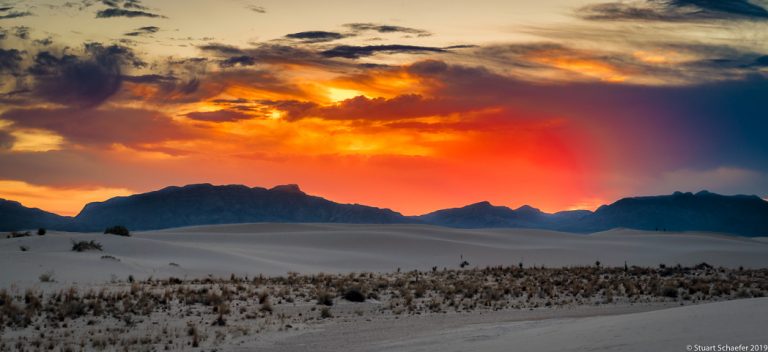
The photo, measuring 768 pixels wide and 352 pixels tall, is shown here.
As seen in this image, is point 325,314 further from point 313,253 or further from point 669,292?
point 313,253

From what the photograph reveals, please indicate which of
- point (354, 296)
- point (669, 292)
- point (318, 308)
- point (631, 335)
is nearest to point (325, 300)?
point (318, 308)

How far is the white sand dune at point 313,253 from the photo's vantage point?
36.1m

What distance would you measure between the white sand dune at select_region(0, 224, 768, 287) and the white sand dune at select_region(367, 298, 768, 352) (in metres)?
18.2

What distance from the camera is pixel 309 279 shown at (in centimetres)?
3875

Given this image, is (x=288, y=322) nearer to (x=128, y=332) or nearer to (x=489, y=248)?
(x=128, y=332)

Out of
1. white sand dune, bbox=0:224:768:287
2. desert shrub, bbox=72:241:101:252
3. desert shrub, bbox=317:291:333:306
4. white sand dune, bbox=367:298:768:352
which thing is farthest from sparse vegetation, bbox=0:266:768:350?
desert shrub, bbox=72:241:101:252

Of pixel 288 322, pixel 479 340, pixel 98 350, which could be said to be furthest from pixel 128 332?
pixel 479 340

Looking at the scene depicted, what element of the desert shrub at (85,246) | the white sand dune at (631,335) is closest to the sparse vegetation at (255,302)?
the white sand dune at (631,335)

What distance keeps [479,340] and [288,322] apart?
793cm

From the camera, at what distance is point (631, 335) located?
543 inches

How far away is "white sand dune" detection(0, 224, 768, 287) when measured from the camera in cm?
3609

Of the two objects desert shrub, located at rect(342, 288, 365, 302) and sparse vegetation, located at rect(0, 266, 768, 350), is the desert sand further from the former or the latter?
desert shrub, located at rect(342, 288, 365, 302)

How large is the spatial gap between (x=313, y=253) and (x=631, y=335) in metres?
50.5

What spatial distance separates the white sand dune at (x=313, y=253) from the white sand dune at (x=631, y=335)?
18211 millimetres
